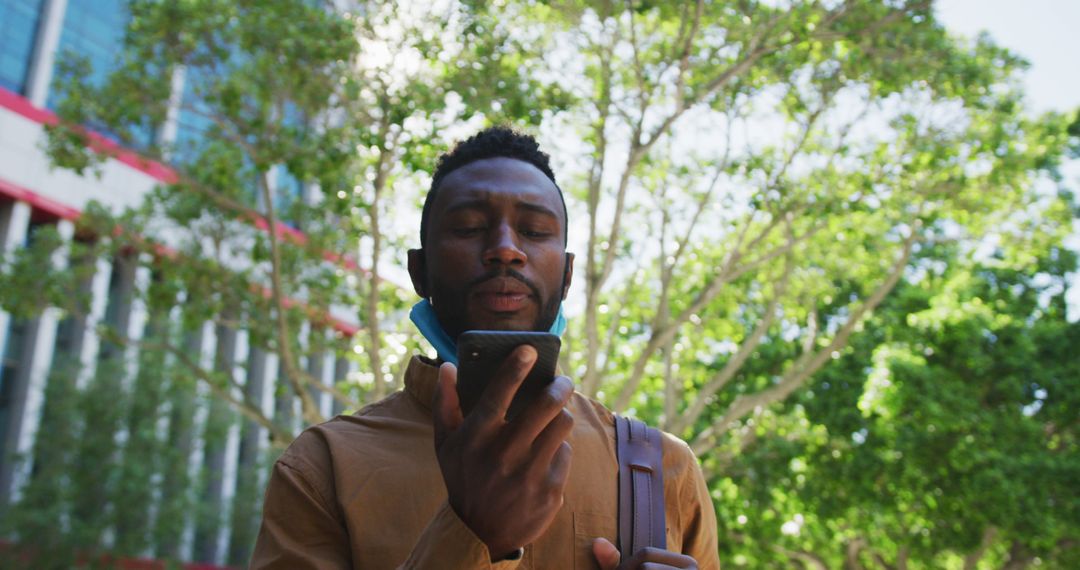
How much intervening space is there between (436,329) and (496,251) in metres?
0.20

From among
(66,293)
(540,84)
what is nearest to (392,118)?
(540,84)

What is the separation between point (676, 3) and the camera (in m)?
9.23

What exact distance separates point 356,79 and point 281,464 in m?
8.07

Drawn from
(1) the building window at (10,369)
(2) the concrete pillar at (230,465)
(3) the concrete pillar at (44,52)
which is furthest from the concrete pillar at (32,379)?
(2) the concrete pillar at (230,465)

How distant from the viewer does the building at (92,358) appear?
63.4ft

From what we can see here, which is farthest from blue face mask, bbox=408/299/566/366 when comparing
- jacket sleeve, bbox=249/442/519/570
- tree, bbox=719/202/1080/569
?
tree, bbox=719/202/1080/569

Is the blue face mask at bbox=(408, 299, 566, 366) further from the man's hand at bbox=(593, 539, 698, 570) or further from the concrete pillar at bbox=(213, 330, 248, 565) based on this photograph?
the concrete pillar at bbox=(213, 330, 248, 565)

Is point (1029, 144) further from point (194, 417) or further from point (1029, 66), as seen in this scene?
point (194, 417)

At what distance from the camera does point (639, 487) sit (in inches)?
62.6

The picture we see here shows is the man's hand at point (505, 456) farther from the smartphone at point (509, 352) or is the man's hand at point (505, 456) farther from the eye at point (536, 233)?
the eye at point (536, 233)

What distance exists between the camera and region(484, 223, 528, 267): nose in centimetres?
162

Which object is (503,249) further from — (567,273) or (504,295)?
(567,273)

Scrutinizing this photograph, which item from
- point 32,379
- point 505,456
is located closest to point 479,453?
point 505,456

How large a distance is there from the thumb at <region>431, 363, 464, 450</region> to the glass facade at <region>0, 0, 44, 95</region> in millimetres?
25782
